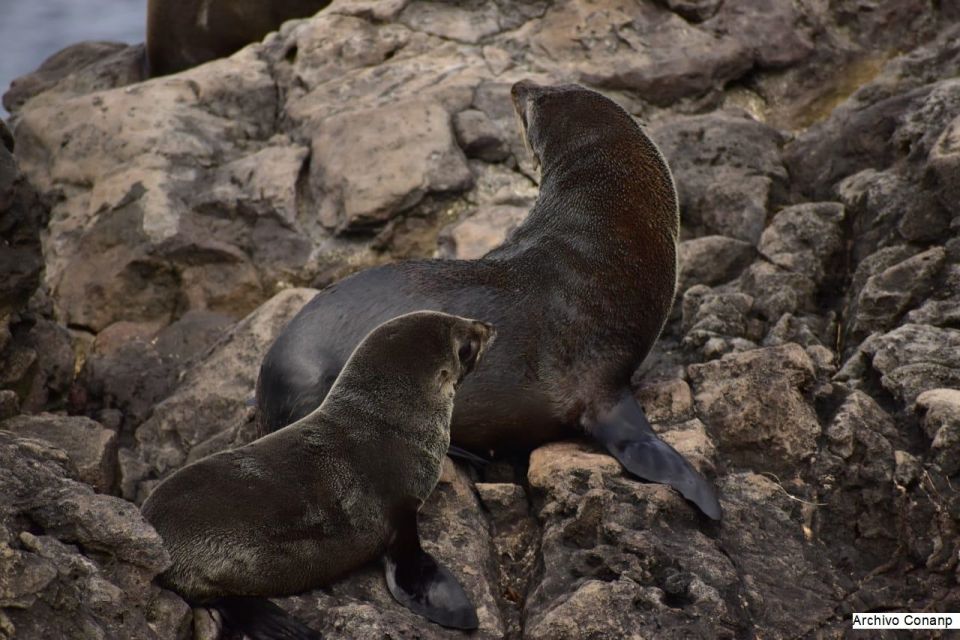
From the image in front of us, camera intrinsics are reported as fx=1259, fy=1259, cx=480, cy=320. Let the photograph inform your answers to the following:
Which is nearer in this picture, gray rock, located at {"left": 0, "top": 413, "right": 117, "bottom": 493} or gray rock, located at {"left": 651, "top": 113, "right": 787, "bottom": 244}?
gray rock, located at {"left": 0, "top": 413, "right": 117, "bottom": 493}

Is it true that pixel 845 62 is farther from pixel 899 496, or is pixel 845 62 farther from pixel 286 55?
pixel 899 496

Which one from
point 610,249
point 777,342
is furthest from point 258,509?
point 777,342

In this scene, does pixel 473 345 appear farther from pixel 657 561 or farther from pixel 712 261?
pixel 712 261

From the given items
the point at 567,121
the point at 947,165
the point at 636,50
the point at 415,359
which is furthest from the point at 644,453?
the point at 636,50

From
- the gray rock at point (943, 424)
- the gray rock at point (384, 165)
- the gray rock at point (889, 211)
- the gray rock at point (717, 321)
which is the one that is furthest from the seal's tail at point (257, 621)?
the gray rock at point (384, 165)

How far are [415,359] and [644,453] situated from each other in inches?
39.1

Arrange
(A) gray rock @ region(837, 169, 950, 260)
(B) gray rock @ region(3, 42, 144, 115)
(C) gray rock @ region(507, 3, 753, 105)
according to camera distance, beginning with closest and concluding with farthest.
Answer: (A) gray rock @ region(837, 169, 950, 260), (C) gray rock @ region(507, 3, 753, 105), (B) gray rock @ region(3, 42, 144, 115)

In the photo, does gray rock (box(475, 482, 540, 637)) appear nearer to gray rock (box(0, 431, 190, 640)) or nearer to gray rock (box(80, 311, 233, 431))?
gray rock (box(0, 431, 190, 640))

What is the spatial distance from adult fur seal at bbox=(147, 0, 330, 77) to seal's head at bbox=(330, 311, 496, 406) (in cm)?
692

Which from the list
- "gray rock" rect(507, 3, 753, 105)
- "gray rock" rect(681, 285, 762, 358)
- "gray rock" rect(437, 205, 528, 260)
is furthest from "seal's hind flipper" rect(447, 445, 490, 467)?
"gray rock" rect(507, 3, 753, 105)

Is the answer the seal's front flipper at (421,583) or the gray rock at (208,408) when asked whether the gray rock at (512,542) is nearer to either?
the seal's front flipper at (421,583)

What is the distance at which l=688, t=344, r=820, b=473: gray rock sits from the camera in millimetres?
5133

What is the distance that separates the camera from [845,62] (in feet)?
30.7

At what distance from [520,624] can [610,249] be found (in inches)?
79.7
